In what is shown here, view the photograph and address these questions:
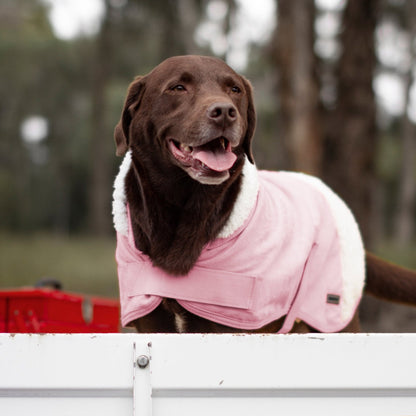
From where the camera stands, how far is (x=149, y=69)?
93.7ft

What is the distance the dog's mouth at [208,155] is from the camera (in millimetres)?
2666

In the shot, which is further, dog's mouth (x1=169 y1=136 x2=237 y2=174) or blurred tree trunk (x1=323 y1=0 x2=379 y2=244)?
blurred tree trunk (x1=323 y1=0 x2=379 y2=244)

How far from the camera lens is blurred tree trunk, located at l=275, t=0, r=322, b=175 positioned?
7246mm

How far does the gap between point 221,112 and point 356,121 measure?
455 centimetres

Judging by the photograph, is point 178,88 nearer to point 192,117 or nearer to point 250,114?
point 192,117

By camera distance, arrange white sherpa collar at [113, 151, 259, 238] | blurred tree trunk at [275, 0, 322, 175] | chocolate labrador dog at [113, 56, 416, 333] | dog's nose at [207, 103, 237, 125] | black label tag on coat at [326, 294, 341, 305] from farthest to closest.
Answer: blurred tree trunk at [275, 0, 322, 175]
black label tag on coat at [326, 294, 341, 305]
white sherpa collar at [113, 151, 259, 238]
chocolate labrador dog at [113, 56, 416, 333]
dog's nose at [207, 103, 237, 125]

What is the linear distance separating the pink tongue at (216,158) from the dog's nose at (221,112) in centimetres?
17

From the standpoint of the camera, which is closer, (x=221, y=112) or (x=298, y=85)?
(x=221, y=112)

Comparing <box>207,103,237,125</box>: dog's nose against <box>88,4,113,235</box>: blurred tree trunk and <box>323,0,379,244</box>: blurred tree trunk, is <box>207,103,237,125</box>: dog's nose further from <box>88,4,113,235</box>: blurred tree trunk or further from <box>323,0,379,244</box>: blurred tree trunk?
<box>88,4,113,235</box>: blurred tree trunk
